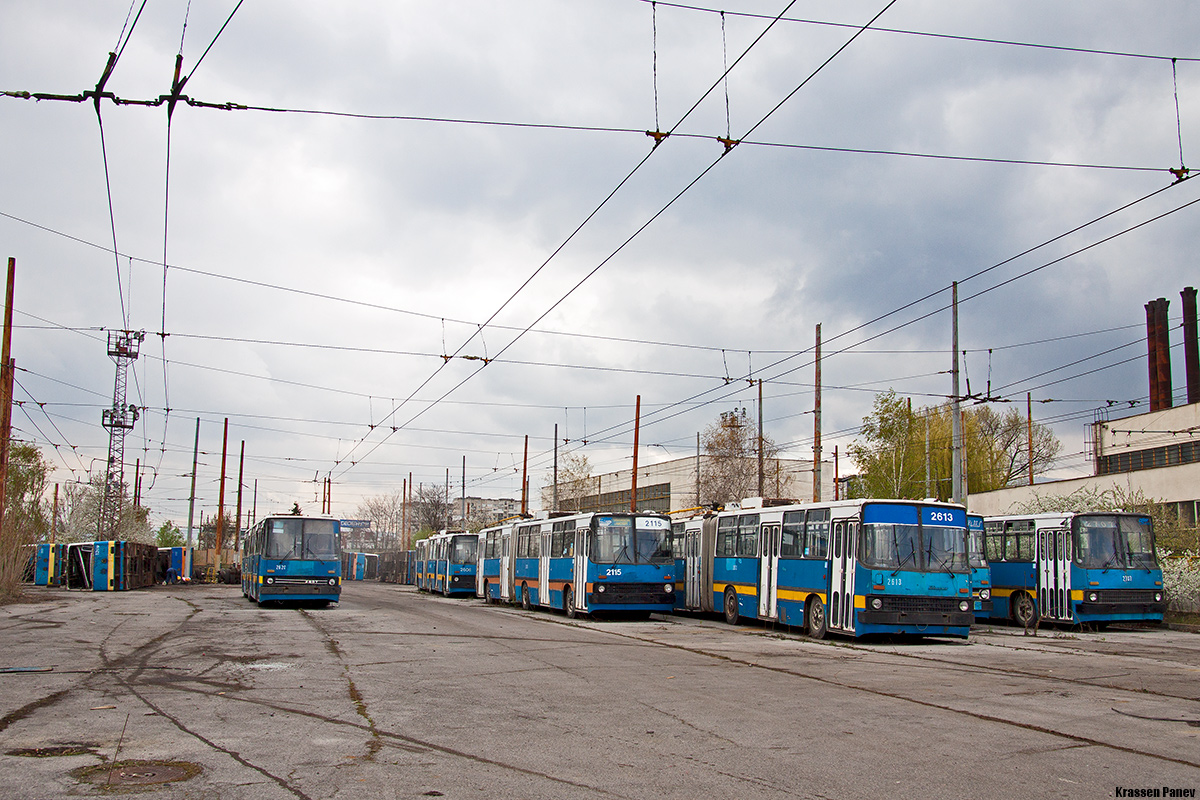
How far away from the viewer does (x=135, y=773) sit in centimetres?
693

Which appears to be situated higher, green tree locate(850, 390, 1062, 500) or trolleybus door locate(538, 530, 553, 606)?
green tree locate(850, 390, 1062, 500)

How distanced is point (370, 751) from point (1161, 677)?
36.3 ft

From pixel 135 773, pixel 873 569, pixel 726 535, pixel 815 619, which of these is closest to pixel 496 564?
pixel 726 535

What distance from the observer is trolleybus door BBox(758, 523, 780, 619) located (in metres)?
23.1

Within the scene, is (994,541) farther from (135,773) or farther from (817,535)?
(135,773)

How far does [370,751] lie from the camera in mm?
7836

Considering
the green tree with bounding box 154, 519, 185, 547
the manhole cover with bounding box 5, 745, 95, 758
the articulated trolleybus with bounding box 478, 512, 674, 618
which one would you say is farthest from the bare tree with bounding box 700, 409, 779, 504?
the green tree with bounding box 154, 519, 185, 547

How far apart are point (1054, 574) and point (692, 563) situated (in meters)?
9.69

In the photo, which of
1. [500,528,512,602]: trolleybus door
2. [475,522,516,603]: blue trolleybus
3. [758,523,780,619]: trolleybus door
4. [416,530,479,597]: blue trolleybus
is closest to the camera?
[758,523,780,619]: trolleybus door

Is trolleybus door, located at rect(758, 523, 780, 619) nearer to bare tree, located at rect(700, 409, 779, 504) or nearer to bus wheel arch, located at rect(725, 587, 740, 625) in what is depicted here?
bus wheel arch, located at rect(725, 587, 740, 625)

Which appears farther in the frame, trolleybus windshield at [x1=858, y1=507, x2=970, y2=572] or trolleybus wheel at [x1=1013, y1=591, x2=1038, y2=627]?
trolleybus wheel at [x1=1013, y1=591, x2=1038, y2=627]

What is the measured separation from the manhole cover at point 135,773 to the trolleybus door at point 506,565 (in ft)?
91.3

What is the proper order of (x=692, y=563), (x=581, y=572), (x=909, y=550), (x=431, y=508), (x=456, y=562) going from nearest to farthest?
(x=909, y=550), (x=581, y=572), (x=692, y=563), (x=456, y=562), (x=431, y=508)

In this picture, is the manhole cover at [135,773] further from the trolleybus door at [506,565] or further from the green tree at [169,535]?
the green tree at [169,535]
